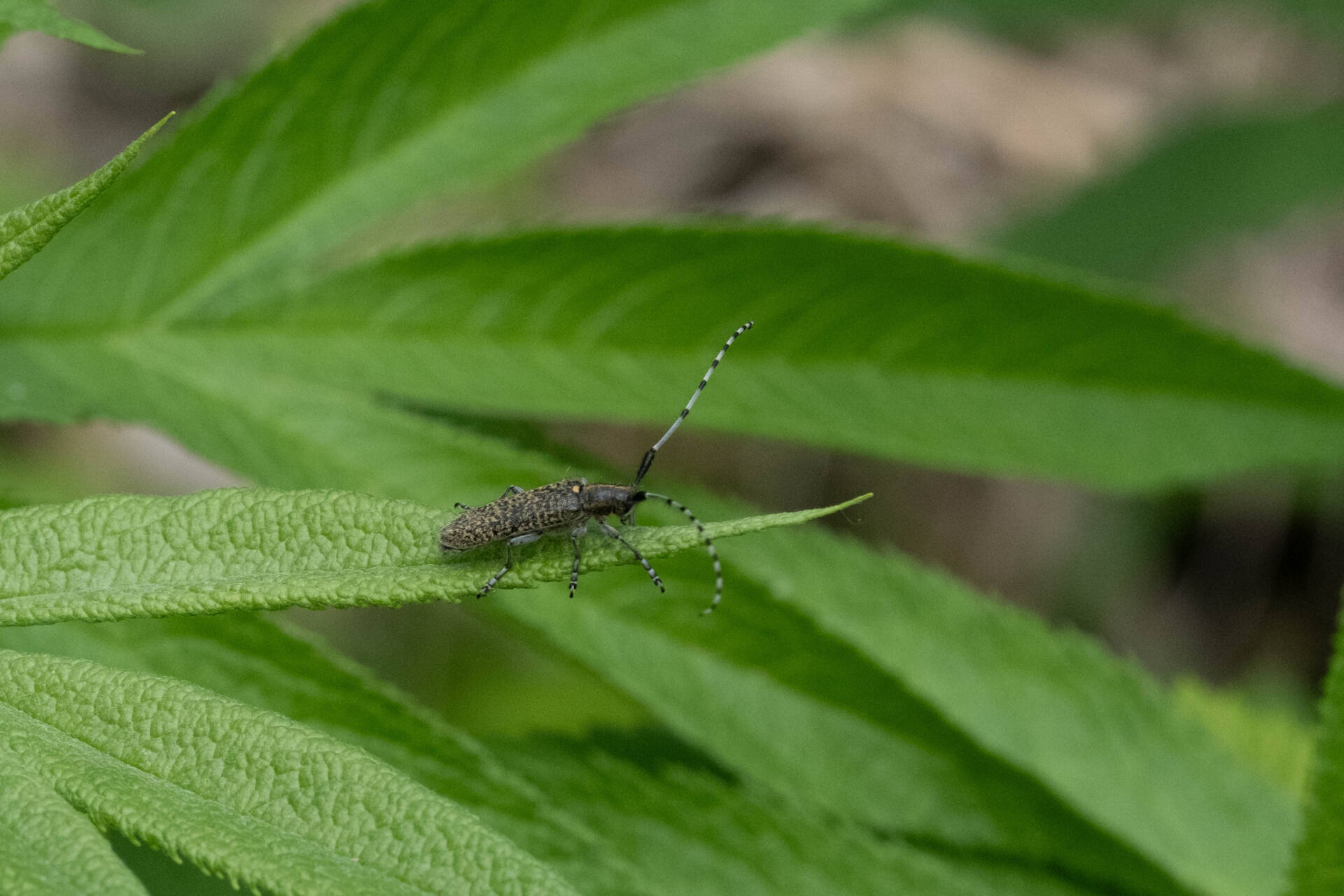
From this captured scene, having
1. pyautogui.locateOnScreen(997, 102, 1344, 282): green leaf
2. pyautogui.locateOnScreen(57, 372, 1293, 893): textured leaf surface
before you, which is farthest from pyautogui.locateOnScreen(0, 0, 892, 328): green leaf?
pyautogui.locateOnScreen(997, 102, 1344, 282): green leaf

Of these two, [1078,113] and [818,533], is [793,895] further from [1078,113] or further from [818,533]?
[1078,113]

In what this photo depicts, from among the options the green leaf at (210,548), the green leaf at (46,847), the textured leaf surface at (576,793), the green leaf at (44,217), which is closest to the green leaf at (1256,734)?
the textured leaf surface at (576,793)

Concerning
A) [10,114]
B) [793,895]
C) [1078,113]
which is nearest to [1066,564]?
[1078,113]

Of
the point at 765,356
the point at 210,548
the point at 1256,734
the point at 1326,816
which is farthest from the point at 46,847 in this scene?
the point at 1256,734

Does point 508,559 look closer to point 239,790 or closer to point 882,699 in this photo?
point 239,790

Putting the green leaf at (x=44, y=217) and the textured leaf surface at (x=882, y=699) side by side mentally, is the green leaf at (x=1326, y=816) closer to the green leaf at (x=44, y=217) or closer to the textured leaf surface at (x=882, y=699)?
the textured leaf surface at (x=882, y=699)

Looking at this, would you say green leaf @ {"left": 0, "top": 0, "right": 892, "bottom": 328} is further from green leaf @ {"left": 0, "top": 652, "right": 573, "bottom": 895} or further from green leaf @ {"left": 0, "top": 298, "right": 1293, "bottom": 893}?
green leaf @ {"left": 0, "top": 652, "right": 573, "bottom": 895}
